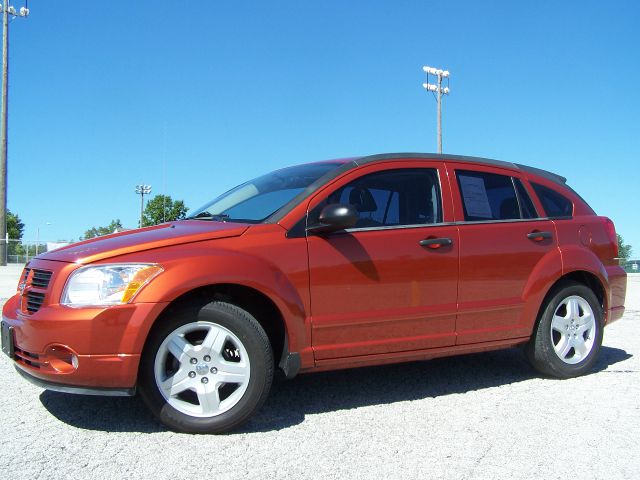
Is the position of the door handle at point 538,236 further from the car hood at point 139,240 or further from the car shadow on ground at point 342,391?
the car hood at point 139,240

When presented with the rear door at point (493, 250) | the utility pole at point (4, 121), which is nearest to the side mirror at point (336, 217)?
the rear door at point (493, 250)

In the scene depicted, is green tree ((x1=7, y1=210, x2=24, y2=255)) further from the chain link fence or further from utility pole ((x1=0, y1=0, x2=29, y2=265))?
utility pole ((x1=0, y1=0, x2=29, y2=265))

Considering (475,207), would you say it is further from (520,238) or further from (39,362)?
(39,362)

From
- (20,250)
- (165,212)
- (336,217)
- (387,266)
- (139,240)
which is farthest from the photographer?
(20,250)

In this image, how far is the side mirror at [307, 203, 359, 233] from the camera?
378 centimetres

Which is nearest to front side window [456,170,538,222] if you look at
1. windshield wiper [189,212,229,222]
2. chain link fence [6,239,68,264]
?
windshield wiper [189,212,229,222]

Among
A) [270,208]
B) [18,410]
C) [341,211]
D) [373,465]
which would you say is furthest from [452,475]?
[18,410]

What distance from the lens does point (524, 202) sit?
5000mm

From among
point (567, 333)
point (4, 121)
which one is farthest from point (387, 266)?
point (4, 121)

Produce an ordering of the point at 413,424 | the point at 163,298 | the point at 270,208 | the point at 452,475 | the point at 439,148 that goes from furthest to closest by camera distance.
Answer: the point at 439,148 < the point at 270,208 < the point at 413,424 < the point at 163,298 < the point at 452,475

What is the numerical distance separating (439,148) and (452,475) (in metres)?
27.4

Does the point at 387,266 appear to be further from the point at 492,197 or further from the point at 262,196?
the point at 492,197

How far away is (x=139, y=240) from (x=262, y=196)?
3.57ft

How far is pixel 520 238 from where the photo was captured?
472 centimetres
